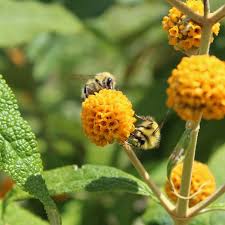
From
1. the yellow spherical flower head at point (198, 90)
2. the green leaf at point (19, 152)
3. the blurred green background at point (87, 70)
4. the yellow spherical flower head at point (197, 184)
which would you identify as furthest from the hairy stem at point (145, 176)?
the blurred green background at point (87, 70)

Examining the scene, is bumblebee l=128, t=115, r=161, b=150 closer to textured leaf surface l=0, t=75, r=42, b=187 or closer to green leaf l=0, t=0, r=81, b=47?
textured leaf surface l=0, t=75, r=42, b=187

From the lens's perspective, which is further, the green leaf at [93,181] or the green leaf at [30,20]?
the green leaf at [30,20]

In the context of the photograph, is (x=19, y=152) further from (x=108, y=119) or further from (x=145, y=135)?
(x=145, y=135)

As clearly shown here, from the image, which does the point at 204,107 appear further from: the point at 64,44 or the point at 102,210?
the point at 64,44

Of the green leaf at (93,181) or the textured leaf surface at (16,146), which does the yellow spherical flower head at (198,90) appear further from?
the green leaf at (93,181)

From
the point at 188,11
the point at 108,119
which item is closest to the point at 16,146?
the point at 108,119

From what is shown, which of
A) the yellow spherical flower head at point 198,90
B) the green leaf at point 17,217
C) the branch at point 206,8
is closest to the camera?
the yellow spherical flower head at point 198,90
